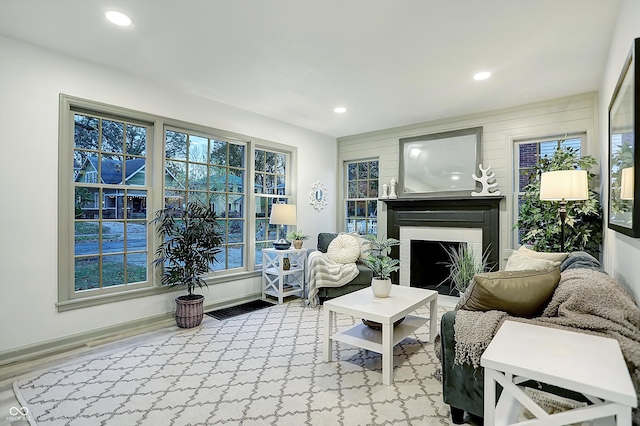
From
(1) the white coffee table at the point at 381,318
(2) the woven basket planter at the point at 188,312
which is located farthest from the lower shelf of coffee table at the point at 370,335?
(2) the woven basket planter at the point at 188,312

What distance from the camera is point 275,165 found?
509cm

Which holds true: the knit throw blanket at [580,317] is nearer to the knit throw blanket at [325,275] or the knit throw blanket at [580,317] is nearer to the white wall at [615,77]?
the white wall at [615,77]

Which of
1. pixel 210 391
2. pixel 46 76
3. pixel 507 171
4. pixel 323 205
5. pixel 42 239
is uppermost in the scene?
pixel 46 76

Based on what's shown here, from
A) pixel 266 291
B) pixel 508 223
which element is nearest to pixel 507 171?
pixel 508 223

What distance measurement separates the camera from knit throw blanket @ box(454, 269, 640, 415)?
146 cm

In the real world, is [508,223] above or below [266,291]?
above

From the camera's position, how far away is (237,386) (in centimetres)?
238

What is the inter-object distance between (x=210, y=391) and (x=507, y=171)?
4228 millimetres

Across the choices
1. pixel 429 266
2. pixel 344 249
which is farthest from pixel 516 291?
pixel 429 266

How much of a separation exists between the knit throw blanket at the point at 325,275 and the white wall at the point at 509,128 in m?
1.92

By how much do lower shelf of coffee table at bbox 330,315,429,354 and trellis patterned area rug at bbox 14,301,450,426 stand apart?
22cm

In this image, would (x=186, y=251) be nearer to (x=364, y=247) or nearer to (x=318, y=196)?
(x=364, y=247)

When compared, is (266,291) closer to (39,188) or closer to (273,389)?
(273,389)

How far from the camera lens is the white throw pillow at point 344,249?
14.9 feet
